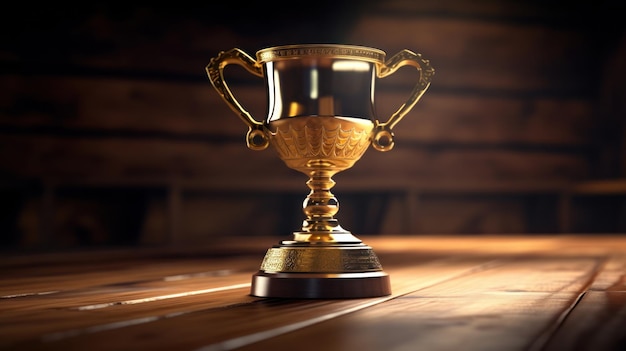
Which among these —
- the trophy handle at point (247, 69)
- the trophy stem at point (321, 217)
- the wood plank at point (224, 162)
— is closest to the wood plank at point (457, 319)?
the trophy stem at point (321, 217)

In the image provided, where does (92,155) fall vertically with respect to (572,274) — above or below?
above

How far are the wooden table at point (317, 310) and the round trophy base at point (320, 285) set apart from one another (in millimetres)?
28

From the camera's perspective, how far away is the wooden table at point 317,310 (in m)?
0.86

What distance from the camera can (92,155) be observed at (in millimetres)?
3904

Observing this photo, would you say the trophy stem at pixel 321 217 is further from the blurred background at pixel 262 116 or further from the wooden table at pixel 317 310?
the blurred background at pixel 262 116

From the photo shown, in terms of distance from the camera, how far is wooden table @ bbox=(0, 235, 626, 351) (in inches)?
33.9

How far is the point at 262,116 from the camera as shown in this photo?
13.0 ft

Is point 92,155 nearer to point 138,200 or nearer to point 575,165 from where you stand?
point 138,200

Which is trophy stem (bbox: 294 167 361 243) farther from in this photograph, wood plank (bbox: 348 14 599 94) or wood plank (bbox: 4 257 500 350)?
wood plank (bbox: 348 14 599 94)

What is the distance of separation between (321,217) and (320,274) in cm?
11

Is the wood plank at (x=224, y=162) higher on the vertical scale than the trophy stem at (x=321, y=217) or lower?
higher

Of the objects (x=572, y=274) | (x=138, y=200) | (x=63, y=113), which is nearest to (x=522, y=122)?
(x=138, y=200)

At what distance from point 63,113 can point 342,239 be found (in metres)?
2.70

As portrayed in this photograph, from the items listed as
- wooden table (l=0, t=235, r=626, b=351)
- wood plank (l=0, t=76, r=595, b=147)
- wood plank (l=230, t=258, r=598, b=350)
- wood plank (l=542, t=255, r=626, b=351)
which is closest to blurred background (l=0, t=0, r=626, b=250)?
wood plank (l=0, t=76, r=595, b=147)
